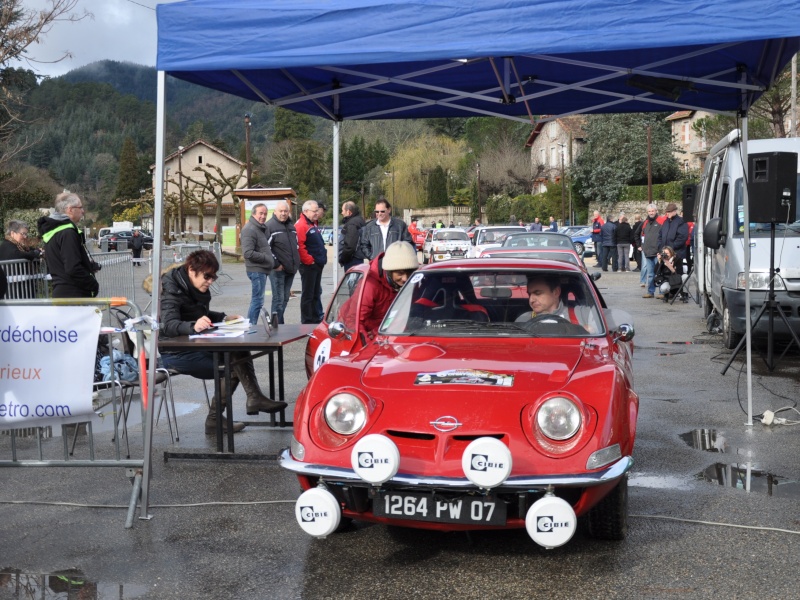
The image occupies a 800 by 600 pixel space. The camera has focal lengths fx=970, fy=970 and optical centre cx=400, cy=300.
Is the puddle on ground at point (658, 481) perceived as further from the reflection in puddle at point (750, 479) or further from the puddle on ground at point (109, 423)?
the puddle on ground at point (109, 423)

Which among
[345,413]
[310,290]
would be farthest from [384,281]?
[310,290]

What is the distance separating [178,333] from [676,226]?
590 inches

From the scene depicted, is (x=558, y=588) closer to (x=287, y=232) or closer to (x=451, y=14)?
(x=451, y=14)

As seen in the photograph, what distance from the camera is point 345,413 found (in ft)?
15.8

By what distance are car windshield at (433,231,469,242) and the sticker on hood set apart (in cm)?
3614

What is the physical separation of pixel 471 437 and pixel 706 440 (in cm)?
359

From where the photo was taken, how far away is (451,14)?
5.83 metres

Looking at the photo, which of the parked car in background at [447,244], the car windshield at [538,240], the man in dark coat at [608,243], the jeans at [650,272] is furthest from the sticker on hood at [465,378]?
the parked car in background at [447,244]

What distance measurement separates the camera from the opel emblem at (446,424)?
4.63 m

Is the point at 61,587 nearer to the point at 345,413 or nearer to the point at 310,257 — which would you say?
the point at 345,413

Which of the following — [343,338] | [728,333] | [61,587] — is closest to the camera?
[61,587]

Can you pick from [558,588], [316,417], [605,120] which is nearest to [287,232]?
[316,417]

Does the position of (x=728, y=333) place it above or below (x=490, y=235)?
below

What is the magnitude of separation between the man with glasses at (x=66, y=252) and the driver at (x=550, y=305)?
4753mm
